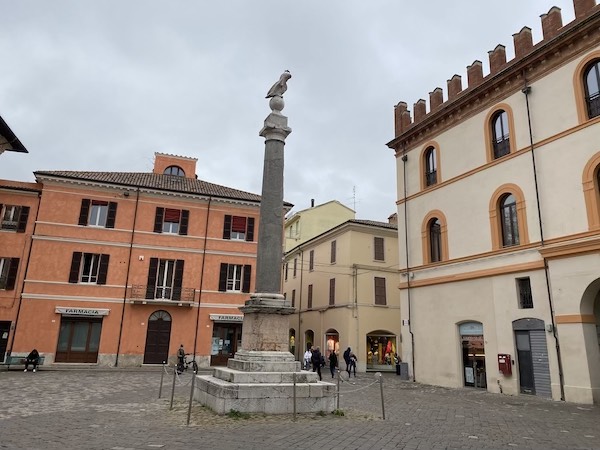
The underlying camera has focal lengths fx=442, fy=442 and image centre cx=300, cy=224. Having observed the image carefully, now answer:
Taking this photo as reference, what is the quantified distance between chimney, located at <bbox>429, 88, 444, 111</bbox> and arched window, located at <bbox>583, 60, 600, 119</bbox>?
24.3ft

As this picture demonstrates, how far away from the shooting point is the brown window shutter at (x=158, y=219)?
27.2 m

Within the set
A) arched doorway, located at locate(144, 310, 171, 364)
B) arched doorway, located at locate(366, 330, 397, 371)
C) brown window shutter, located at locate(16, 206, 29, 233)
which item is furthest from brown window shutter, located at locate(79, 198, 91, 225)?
arched doorway, located at locate(366, 330, 397, 371)

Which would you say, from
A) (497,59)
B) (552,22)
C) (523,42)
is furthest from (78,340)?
(552,22)

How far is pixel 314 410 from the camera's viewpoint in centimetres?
972

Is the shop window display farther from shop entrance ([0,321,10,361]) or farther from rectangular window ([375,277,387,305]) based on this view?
shop entrance ([0,321,10,361])

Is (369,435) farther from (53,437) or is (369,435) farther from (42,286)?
(42,286)

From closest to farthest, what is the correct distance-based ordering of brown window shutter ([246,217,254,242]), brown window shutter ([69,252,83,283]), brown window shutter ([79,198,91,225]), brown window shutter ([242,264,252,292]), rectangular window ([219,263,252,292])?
1. brown window shutter ([69,252,83,283])
2. brown window shutter ([79,198,91,225])
3. rectangular window ([219,263,252,292])
4. brown window shutter ([242,264,252,292])
5. brown window shutter ([246,217,254,242])

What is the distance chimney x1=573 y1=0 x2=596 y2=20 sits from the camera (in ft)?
51.7

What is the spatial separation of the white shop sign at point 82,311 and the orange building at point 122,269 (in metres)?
0.05

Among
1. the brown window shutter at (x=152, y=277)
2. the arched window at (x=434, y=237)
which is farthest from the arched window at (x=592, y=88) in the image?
the brown window shutter at (x=152, y=277)

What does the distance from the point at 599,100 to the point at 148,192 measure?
23.1 meters

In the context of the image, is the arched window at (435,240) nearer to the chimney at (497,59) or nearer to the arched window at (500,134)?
Answer: the arched window at (500,134)

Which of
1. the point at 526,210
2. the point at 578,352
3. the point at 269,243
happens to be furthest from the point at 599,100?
the point at 269,243

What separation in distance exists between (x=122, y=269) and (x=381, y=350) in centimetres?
1767
